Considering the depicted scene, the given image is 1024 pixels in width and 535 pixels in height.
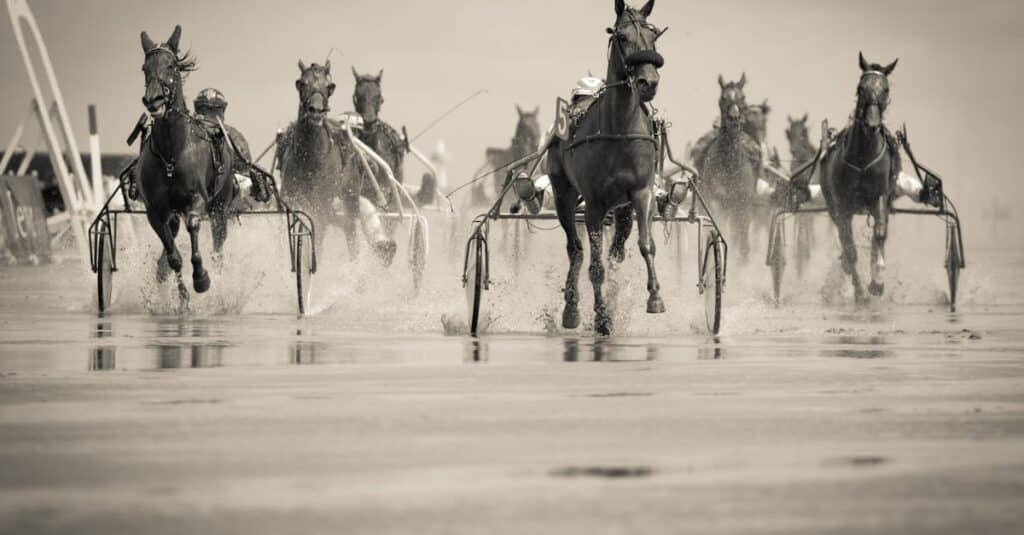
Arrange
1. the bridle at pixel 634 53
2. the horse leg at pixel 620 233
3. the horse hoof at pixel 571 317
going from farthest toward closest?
the horse leg at pixel 620 233
the horse hoof at pixel 571 317
the bridle at pixel 634 53

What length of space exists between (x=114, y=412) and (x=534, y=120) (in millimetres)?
30454

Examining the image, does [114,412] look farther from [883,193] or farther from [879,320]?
[883,193]

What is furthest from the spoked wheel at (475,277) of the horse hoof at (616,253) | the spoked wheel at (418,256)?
the spoked wheel at (418,256)

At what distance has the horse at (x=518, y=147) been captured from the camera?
125 ft

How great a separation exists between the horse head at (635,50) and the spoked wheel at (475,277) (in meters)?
1.79

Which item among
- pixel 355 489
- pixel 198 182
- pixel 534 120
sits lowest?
pixel 355 489

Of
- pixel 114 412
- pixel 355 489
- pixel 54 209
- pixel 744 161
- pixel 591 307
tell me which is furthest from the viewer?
pixel 54 209

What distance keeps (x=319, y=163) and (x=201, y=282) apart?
463 centimetres

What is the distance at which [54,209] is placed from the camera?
55188mm

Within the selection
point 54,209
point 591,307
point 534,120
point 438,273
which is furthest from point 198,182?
point 54,209

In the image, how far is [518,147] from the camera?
38469 mm

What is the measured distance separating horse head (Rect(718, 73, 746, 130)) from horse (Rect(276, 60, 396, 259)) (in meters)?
6.96

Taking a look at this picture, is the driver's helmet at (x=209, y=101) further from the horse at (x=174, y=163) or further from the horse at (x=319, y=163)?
the horse at (x=174, y=163)

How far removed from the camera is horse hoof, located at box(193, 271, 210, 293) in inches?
774
